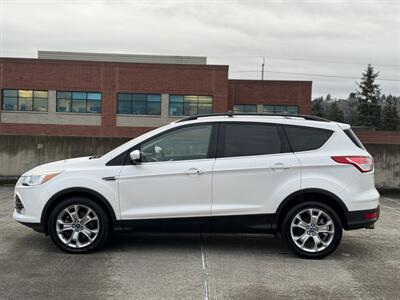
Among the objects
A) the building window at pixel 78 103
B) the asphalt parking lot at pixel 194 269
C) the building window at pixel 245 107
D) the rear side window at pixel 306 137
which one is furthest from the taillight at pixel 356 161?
the building window at pixel 245 107

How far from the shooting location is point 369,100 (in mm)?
92688

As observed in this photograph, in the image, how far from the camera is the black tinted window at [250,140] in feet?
21.5

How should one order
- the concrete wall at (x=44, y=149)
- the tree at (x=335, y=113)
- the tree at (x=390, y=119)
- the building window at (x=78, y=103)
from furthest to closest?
the tree at (x=335, y=113) < the tree at (x=390, y=119) < the building window at (x=78, y=103) < the concrete wall at (x=44, y=149)

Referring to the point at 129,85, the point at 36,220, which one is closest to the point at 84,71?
the point at 129,85

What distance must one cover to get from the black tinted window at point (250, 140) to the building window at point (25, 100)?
44633mm

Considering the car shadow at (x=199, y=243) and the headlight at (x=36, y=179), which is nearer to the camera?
the headlight at (x=36, y=179)

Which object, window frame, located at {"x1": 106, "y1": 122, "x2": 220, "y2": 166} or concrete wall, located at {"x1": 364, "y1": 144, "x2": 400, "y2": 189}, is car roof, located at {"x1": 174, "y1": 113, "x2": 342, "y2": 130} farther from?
concrete wall, located at {"x1": 364, "y1": 144, "x2": 400, "y2": 189}

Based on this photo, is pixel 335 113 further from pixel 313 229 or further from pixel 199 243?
pixel 313 229

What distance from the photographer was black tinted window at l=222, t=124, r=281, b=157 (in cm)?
654

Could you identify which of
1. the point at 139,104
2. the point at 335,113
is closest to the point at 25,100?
the point at 139,104

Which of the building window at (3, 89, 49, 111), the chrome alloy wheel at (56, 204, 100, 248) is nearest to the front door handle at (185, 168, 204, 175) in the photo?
the chrome alloy wheel at (56, 204, 100, 248)

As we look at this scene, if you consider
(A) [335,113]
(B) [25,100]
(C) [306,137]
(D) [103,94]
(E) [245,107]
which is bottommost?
(C) [306,137]

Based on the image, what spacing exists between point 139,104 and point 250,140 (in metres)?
43.0

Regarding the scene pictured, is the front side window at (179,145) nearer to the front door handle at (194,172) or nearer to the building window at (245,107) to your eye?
the front door handle at (194,172)
